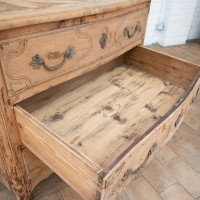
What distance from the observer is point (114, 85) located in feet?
3.54

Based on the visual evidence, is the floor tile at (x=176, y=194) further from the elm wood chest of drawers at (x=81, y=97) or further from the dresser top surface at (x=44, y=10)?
the dresser top surface at (x=44, y=10)

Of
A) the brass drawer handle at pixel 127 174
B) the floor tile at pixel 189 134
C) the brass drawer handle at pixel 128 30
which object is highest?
the brass drawer handle at pixel 128 30

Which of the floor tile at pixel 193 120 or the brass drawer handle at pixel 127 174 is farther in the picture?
the floor tile at pixel 193 120

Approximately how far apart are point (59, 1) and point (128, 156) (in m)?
0.54

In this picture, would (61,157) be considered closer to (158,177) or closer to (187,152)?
(158,177)

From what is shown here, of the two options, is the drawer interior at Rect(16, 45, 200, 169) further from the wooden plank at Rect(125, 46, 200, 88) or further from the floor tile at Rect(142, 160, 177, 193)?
the floor tile at Rect(142, 160, 177, 193)

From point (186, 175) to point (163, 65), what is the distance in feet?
1.89

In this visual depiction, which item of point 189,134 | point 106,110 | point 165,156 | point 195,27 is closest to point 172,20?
point 195,27

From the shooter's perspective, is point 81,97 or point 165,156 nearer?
point 81,97

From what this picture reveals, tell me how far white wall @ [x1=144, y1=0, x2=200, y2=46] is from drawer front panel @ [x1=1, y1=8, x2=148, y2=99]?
1.77 m

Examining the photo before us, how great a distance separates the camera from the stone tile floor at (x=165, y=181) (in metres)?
1.00

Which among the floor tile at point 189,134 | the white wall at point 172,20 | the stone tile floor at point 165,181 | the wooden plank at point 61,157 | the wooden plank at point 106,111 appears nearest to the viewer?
the wooden plank at point 61,157

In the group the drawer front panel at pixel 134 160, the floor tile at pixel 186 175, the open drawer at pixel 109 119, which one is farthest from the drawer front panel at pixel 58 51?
the floor tile at pixel 186 175

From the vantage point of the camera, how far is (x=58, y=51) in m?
0.69
